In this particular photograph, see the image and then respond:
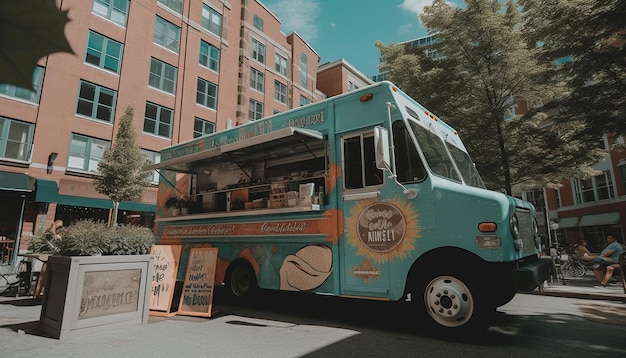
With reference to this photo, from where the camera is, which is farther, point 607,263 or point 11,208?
point 11,208

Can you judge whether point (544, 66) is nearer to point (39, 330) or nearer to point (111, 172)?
point (39, 330)

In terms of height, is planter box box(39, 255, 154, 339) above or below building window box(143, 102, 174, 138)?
below

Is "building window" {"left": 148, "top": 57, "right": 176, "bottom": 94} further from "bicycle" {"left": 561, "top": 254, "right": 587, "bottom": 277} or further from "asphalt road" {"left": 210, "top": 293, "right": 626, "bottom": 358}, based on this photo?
"bicycle" {"left": 561, "top": 254, "right": 587, "bottom": 277}

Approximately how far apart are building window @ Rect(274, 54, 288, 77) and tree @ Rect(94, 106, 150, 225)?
1866cm

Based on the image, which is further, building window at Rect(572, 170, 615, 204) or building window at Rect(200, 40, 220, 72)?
building window at Rect(200, 40, 220, 72)

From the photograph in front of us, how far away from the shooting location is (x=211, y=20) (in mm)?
25156

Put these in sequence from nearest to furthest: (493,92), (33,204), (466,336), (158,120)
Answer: (466,336) < (493,92) < (33,204) < (158,120)

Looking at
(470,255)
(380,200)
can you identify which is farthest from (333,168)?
(470,255)

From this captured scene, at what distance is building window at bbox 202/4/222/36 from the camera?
24.7 m

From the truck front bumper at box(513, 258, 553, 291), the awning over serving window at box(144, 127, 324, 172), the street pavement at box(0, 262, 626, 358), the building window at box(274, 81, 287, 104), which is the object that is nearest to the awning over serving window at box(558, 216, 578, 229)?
the street pavement at box(0, 262, 626, 358)

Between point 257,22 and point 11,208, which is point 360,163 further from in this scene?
point 257,22

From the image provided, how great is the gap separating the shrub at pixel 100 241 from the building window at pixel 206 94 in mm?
19677

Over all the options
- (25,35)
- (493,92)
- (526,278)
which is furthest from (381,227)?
(493,92)

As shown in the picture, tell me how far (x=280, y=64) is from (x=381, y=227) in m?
29.0
